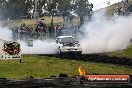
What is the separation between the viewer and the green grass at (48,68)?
1602 cm

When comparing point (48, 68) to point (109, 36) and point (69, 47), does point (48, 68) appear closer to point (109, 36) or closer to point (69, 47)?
point (69, 47)

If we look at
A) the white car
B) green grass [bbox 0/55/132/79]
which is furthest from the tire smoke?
green grass [bbox 0/55/132/79]

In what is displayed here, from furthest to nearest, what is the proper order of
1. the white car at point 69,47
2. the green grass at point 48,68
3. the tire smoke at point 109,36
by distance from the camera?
the tire smoke at point 109,36
the white car at point 69,47
the green grass at point 48,68

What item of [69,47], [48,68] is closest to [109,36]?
[69,47]

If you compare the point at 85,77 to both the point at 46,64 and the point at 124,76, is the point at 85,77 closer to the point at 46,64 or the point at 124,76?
the point at 124,76

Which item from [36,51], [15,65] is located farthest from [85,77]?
[36,51]

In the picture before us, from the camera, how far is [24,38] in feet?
106

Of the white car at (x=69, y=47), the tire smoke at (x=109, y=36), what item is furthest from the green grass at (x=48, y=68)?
the tire smoke at (x=109, y=36)

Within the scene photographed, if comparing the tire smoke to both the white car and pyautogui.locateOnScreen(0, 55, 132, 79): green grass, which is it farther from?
pyautogui.locateOnScreen(0, 55, 132, 79): green grass

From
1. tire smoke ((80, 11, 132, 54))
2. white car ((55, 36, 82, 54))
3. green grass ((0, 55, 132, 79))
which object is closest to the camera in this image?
green grass ((0, 55, 132, 79))

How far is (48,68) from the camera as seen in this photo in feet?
58.3

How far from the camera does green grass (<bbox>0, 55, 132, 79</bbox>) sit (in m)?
16.0

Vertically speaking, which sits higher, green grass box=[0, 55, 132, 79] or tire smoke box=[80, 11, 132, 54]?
tire smoke box=[80, 11, 132, 54]

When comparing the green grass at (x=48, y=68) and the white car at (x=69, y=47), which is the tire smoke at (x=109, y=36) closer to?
the white car at (x=69, y=47)
